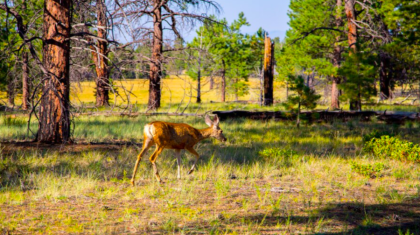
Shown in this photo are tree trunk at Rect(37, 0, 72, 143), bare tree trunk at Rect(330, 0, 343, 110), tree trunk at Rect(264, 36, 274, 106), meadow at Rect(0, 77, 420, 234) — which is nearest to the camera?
meadow at Rect(0, 77, 420, 234)

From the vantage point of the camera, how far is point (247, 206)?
5.75 m

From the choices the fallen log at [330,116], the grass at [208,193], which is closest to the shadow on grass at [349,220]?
the grass at [208,193]

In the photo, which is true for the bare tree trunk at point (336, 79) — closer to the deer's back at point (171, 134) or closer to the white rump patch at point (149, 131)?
the deer's back at point (171, 134)

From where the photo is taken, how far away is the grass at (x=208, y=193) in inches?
195

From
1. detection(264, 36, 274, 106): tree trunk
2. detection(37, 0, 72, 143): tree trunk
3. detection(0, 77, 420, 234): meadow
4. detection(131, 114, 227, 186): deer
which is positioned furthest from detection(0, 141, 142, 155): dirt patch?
detection(264, 36, 274, 106): tree trunk

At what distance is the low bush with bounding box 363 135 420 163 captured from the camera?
8688mm

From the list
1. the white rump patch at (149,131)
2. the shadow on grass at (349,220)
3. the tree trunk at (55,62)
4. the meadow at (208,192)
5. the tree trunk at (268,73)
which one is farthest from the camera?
the tree trunk at (268,73)

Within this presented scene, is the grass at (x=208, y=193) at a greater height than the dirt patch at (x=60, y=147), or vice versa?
the dirt patch at (x=60, y=147)

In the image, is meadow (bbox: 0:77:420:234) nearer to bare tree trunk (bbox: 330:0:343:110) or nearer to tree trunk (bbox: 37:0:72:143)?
tree trunk (bbox: 37:0:72:143)

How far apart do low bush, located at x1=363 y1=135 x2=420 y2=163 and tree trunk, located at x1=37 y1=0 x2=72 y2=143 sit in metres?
7.16

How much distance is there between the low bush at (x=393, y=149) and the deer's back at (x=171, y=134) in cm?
461

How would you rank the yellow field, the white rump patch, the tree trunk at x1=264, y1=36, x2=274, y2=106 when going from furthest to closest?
the tree trunk at x1=264, y1=36, x2=274, y2=106 < the yellow field < the white rump patch

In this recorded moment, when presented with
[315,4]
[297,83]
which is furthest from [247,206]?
[315,4]

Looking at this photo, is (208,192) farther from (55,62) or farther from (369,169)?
(55,62)
